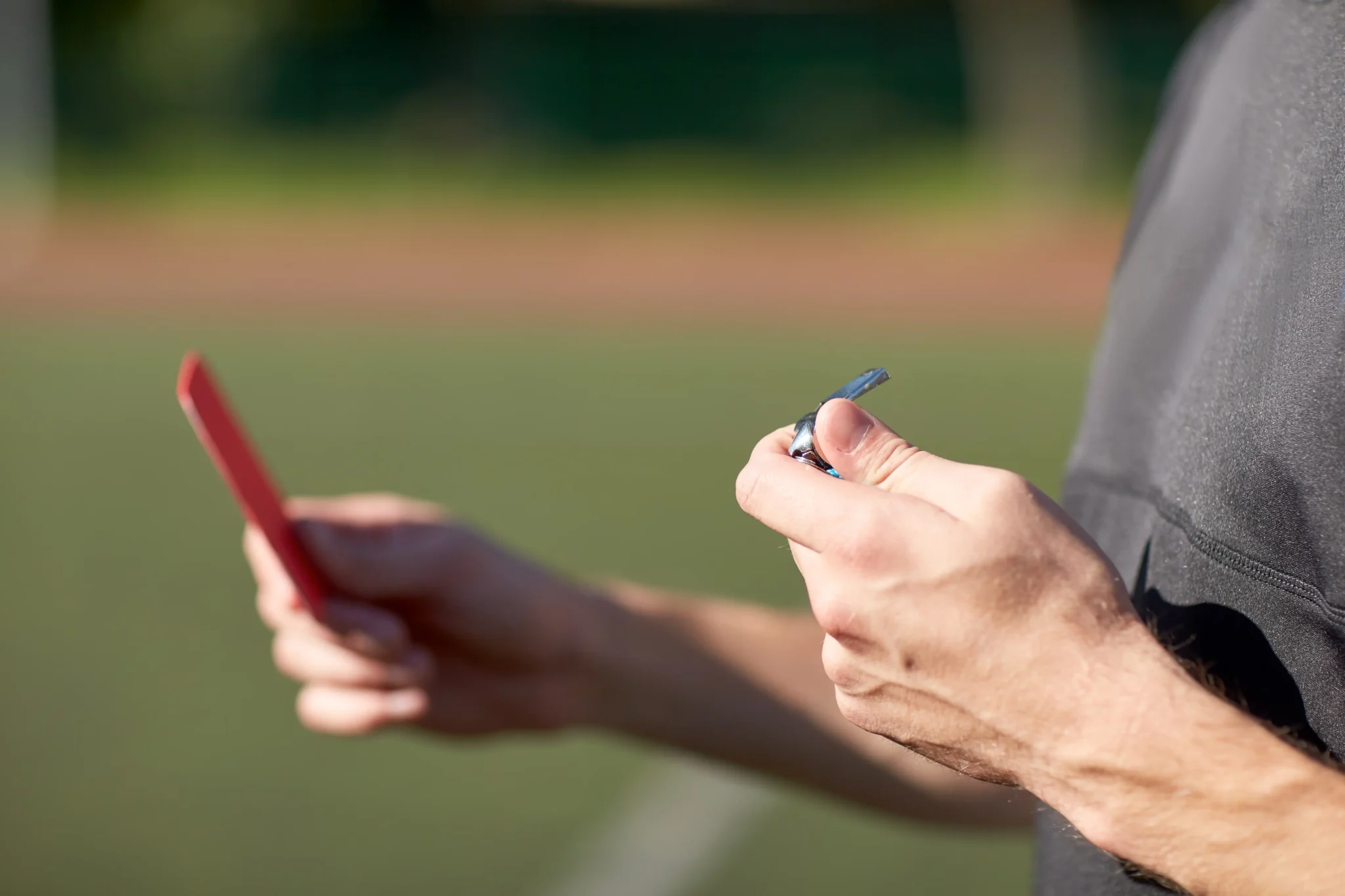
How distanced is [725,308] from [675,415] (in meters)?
3.98

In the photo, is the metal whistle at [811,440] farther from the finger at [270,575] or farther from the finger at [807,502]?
the finger at [270,575]

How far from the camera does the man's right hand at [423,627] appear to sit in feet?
5.32

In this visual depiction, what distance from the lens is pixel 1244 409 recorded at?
984 millimetres

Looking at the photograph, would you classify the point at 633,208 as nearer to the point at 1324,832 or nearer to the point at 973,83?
the point at 973,83

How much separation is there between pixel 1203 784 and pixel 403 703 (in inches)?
40.9

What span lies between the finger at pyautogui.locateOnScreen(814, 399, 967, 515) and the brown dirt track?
11.0 metres

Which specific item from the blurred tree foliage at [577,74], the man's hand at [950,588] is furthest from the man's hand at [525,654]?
the blurred tree foliage at [577,74]

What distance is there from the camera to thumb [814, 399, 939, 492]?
2.98 ft

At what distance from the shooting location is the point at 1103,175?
59.4 ft

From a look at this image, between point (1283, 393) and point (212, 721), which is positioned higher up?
point (1283, 393)

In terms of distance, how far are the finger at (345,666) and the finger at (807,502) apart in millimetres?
806

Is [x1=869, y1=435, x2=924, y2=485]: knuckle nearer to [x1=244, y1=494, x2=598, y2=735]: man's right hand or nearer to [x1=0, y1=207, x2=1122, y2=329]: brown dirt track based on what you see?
[x1=244, y1=494, x2=598, y2=735]: man's right hand

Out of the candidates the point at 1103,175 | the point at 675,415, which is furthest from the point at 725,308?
the point at 1103,175

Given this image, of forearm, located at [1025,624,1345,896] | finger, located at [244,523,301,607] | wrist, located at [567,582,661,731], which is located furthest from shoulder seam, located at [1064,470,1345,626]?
finger, located at [244,523,301,607]
